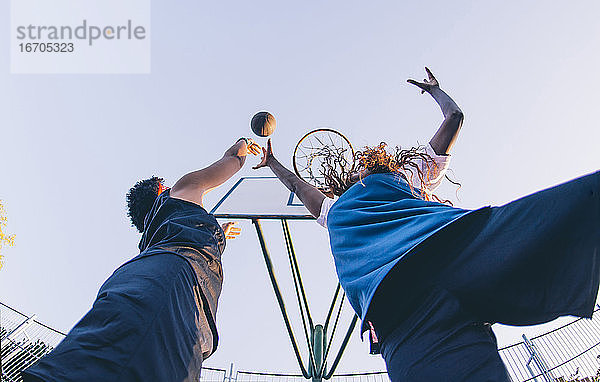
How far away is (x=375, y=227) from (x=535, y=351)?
10.4 m

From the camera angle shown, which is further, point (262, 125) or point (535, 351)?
point (535, 351)

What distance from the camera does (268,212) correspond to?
6891 millimetres

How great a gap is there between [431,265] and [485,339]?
331mm

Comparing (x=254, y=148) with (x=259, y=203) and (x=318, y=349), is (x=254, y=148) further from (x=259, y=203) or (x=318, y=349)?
(x=318, y=349)

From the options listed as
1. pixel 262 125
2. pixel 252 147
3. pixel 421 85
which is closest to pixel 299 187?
pixel 421 85

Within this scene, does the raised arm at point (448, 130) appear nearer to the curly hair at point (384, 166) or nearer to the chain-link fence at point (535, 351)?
the curly hair at point (384, 166)

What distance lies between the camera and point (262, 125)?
20.2 feet

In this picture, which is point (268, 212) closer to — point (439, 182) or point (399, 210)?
point (439, 182)

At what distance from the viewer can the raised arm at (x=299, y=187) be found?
308 centimetres

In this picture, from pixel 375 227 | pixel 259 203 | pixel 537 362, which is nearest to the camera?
pixel 375 227

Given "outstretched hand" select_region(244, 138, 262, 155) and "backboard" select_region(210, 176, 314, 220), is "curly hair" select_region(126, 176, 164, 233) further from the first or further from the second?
"backboard" select_region(210, 176, 314, 220)

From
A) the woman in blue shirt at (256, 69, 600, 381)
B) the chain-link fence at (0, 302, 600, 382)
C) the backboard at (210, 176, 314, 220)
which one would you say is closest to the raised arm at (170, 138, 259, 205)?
the woman in blue shirt at (256, 69, 600, 381)

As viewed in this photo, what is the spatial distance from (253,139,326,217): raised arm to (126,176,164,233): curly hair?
3.14 feet

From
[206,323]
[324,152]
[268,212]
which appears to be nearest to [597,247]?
[206,323]
